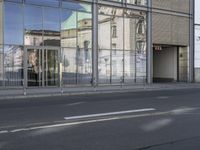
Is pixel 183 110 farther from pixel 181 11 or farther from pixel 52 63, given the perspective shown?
pixel 181 11

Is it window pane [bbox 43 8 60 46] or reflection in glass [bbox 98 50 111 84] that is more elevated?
window pane [bbox 43 8 60 46]

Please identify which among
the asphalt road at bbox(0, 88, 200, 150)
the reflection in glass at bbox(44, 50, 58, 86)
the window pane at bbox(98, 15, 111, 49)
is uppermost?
the window pane at bbox(98, 15, 111, 49)

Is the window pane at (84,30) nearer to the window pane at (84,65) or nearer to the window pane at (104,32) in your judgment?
the window pane at (84,65)

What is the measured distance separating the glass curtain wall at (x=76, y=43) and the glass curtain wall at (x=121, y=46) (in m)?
1.22

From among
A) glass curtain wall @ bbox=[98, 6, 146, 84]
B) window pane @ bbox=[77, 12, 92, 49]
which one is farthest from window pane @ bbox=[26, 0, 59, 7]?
glass curtain wall @ bbox=[98, 6, 146, 84]

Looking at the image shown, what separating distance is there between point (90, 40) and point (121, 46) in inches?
136

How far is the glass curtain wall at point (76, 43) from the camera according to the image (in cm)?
3394

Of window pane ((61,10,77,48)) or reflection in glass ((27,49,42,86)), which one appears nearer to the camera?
reflection in glass ((27,49,42,86))

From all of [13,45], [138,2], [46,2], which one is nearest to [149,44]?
[138,2]

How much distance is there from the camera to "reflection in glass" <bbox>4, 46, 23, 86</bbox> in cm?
3030

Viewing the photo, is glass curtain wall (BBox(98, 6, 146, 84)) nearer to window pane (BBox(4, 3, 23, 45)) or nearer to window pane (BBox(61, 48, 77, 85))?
window pane (BBox(61, 48, 77, 85))

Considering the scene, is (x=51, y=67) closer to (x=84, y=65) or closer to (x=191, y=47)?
(x=84, y=65)

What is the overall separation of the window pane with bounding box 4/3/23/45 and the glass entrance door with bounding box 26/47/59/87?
4.04 feet

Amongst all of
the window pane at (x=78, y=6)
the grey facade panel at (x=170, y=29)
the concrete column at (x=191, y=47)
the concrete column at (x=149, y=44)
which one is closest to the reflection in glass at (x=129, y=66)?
the concrete column at (x=149, y=44)
